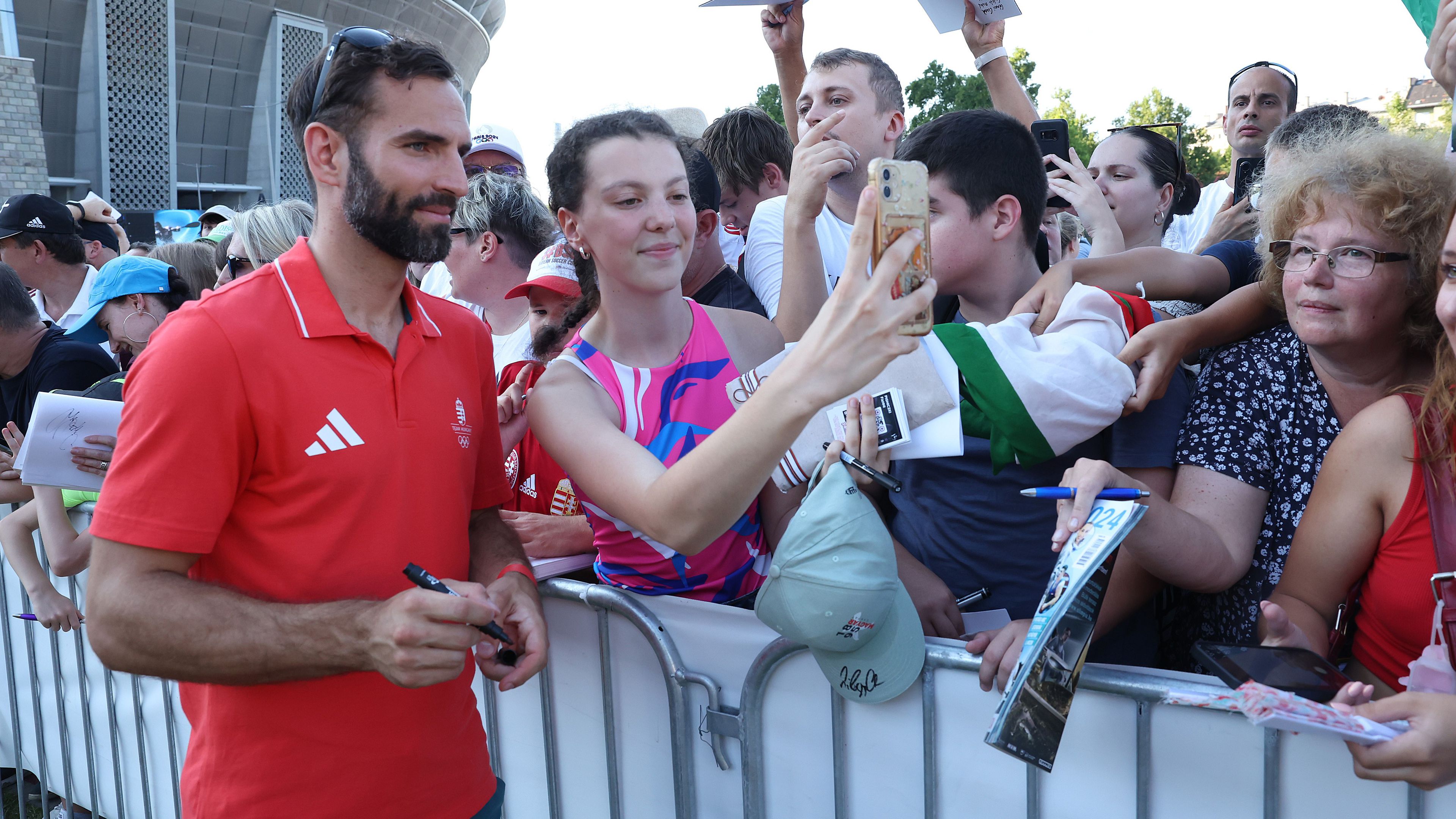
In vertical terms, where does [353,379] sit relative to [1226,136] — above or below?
below

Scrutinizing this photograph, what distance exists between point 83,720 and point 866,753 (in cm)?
345

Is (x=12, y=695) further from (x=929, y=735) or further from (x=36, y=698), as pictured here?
(x=929, y=735)

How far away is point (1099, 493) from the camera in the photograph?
1.63 meters

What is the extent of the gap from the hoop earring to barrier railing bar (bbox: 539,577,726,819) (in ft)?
10.6

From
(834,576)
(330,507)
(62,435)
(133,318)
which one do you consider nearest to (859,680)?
(834,576)

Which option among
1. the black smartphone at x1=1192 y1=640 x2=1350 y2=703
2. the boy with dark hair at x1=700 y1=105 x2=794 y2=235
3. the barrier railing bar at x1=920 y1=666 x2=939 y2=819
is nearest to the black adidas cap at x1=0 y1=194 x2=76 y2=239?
the boy with dark hair at x1=700 y1=105 x2=794 y2=235

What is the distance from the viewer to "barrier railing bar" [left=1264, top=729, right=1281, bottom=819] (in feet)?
5.35

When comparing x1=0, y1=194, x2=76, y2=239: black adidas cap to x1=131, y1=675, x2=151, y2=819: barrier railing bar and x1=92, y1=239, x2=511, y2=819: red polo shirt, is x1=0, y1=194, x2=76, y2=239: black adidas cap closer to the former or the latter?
x1=131, y1=675, x2=151, y2=819: barrier railing bar

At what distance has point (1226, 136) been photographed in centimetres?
501

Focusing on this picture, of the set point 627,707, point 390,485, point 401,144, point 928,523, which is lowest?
point 627,707

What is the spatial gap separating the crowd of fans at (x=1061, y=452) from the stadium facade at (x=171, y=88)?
28506mm

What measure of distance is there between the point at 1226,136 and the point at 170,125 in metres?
37.0

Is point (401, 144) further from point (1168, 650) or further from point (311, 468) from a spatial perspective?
point (1168, 650)

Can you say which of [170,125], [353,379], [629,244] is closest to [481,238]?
[629,244]
